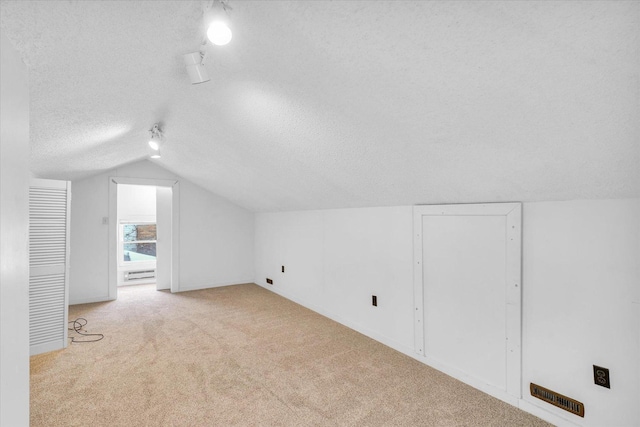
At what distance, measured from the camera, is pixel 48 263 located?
3004mm

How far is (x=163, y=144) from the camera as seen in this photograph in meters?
3.84

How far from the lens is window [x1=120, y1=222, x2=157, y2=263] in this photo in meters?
6.38

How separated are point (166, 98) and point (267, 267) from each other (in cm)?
381

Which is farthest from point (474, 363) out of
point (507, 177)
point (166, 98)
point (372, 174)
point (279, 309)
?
point (166, 98)

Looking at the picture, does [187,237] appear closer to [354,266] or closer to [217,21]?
[354,266]

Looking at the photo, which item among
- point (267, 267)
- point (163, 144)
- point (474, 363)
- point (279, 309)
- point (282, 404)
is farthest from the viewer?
point (267, 267)

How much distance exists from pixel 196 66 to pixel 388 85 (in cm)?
106

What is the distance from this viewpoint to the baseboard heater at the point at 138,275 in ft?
20.3

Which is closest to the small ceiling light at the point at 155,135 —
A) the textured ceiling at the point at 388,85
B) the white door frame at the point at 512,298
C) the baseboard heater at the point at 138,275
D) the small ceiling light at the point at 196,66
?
the textured ceiling at the point at 388,85

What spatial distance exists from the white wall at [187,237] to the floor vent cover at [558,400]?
199 inches

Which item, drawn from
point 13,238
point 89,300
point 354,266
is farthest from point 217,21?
point 89,300

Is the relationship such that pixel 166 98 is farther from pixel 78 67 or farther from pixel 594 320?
pixel 594 320

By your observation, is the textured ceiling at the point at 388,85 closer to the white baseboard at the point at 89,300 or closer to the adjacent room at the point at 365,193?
the adjacent room at the point at 365,193

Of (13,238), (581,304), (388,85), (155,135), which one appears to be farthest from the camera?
(155,135)
